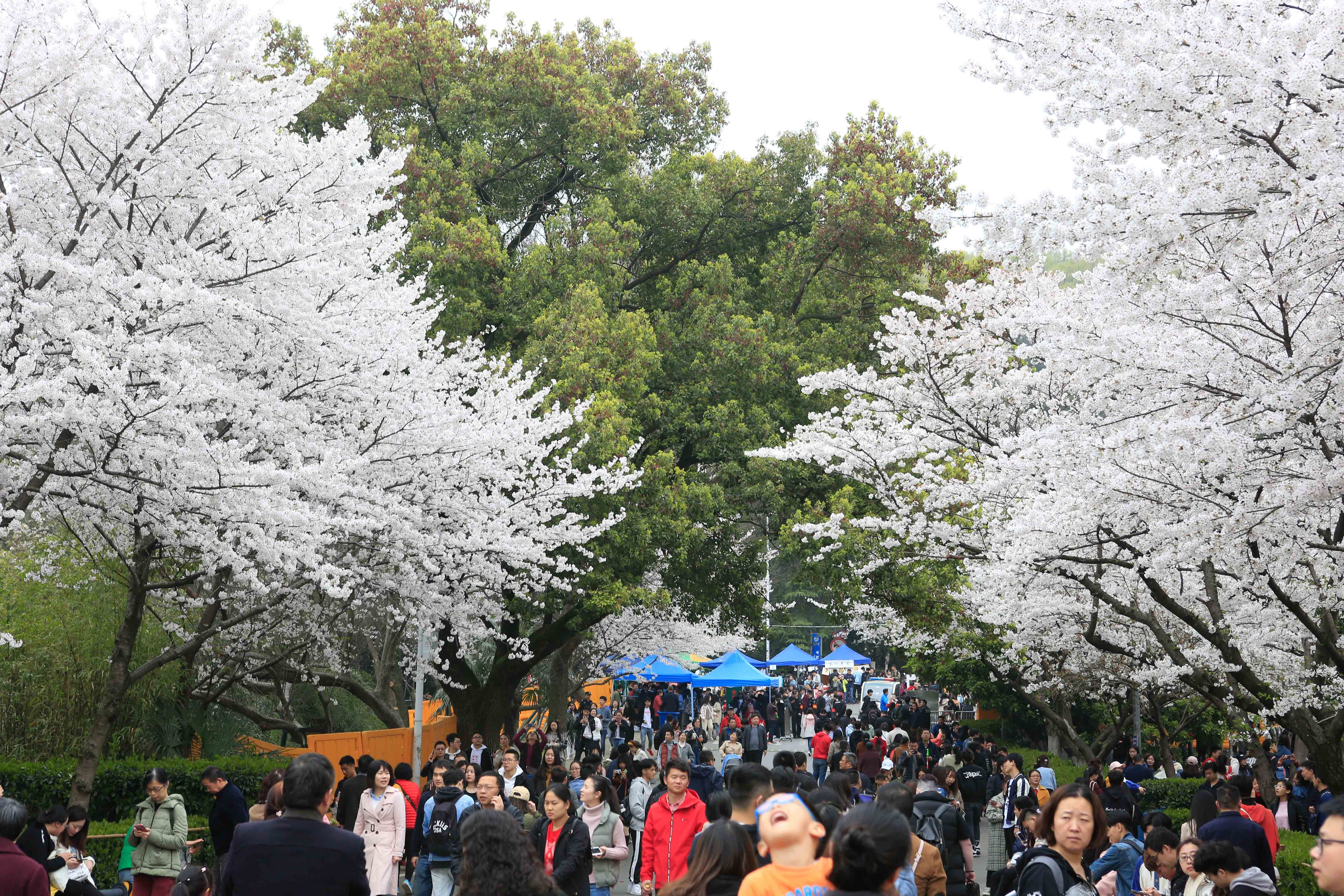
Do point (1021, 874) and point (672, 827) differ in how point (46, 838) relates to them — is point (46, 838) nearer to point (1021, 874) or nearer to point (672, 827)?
point (672, 827)

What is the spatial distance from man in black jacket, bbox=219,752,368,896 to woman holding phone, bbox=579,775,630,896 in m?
4.02

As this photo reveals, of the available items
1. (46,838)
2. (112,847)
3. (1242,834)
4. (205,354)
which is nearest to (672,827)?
(1242,834)

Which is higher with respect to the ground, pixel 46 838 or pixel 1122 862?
pixel 46 838

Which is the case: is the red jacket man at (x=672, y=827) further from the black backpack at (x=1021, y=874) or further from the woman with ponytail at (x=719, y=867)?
the woman with ponytail at (x=719, y=867)

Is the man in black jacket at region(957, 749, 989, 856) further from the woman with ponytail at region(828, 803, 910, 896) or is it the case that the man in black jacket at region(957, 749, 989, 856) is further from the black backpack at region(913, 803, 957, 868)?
the woman with ponytail at region(828, 803, 910, 896)

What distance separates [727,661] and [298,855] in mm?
29139

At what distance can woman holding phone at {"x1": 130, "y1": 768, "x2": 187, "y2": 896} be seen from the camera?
9.21 m

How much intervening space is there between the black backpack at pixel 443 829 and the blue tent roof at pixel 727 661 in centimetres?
2389

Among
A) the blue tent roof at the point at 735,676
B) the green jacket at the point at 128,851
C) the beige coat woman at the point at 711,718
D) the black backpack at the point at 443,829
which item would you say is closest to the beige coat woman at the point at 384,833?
the black backpack at the point at 443,829

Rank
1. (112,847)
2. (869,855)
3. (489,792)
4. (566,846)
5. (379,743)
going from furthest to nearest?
(379,743) → (112,847) → (489,792) → (566,846) → (869,855)

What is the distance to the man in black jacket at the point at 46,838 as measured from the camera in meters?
7.70

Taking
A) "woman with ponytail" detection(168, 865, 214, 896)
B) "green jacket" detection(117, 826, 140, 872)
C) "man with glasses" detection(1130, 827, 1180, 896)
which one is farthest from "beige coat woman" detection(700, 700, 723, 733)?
"woman with ponytail" detection(168, 865, 214, 896)

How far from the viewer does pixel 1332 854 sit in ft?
14.1

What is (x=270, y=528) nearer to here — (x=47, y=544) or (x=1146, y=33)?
(x=47, y=544)
